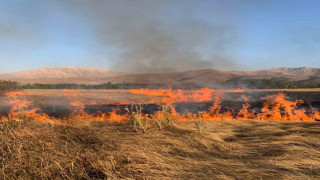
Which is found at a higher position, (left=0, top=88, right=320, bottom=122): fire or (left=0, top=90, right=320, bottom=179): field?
(left=0, top=90, right=320, bottom=179): field

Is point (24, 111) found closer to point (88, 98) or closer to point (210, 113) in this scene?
point (210, 113)

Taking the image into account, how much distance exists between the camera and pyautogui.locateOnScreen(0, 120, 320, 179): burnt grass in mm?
3328

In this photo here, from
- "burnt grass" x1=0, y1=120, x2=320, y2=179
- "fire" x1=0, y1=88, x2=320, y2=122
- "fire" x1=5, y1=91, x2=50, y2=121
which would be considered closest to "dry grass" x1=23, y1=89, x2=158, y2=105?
"fire" x1=5, y1=91, x2=50, y2=121

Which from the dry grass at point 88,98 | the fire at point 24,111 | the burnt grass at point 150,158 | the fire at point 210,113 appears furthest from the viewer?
the dry grass at point 88,98

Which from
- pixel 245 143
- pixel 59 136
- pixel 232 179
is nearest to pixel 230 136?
pixel 245 143

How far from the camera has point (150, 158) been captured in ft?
12.9

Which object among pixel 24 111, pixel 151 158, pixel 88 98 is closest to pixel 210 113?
pixel 24 111

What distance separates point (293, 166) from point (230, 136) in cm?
293

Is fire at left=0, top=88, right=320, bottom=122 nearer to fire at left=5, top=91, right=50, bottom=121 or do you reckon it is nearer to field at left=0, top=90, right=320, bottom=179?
fire at left=5, top=91, right=50, bottom=121

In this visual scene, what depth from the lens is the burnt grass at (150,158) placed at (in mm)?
3328

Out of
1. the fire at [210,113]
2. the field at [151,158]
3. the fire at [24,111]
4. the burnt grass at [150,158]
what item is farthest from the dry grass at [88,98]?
the burnt grass at [150,158]

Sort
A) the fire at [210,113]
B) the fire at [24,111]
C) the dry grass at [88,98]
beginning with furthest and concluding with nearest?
the dry grass at [88,98]
the fire at [210,113]
the fire at [24,111]

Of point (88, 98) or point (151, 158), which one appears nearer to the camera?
point (151, 158)

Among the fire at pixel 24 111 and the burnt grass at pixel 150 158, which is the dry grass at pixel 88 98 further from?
the burnt grass at pixel 150 158
